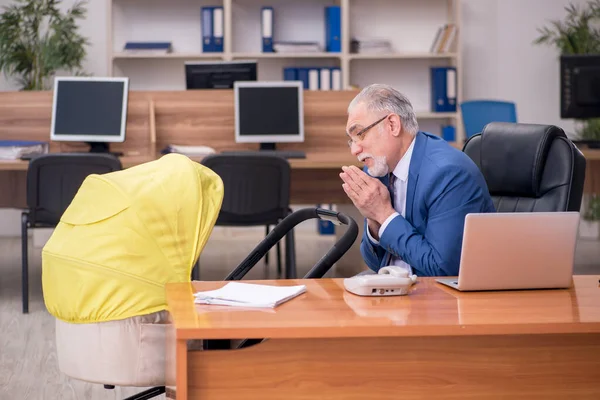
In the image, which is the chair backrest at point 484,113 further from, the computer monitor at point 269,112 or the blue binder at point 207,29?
the blue binder at point 207,29

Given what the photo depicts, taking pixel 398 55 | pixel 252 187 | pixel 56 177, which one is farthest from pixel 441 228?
pixel 398 55

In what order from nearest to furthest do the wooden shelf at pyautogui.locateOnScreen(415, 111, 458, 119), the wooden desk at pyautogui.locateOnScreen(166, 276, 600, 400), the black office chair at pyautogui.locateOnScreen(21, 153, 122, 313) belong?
the wooden desk at pyautogui.locateOnScreen(166, 276, 600, 400), the black office chair at pyautogui.locateOnScreen(21, 153, 122, 313), the wooden shelf at pyautogui.locateOnScreen(415, 111, 458, 119)

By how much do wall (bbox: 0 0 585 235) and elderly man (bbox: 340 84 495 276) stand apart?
16.0ft

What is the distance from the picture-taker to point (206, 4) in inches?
276

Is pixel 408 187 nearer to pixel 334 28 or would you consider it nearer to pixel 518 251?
pixel 518 251

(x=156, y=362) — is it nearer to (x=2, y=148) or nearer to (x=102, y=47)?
(x=2, y=148)

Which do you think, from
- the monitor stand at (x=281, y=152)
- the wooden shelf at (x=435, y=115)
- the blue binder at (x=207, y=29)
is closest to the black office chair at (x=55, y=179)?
the monitor stand at (x=281, y=152)

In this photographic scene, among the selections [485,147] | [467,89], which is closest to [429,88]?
[467,89]

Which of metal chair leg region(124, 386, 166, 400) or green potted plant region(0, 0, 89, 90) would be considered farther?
green potted plant region(0, 0, 89, 90)

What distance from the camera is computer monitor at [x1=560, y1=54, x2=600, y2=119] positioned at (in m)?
5.47

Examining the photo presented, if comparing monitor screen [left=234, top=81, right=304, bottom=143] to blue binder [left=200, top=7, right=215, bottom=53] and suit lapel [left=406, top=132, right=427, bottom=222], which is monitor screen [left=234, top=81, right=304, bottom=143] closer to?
blue binder [left=200, top=7, right=215, bottom=53]

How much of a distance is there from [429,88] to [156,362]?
211 inches

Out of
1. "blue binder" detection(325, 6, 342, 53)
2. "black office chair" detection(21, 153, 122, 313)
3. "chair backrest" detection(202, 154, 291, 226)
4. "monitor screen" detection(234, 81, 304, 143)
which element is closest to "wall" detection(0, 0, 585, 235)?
"blue binder" detection(325, 6, 342, 53)

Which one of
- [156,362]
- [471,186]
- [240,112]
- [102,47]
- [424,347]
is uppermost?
[102,47]
